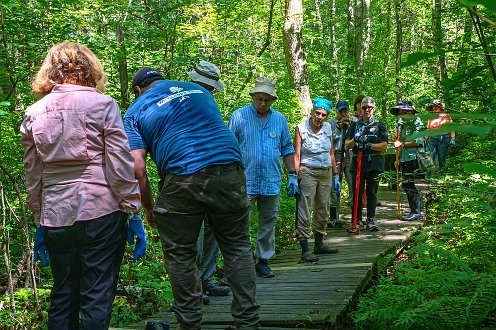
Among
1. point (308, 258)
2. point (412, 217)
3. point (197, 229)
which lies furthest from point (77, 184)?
point (412, 217)

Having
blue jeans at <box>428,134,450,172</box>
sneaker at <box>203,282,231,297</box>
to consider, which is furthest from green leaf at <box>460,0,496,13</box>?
blue jeans at <box>428,134,450,172</box>

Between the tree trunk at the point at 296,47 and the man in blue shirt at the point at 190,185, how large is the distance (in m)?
8.16

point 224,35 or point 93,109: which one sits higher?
point 224,35

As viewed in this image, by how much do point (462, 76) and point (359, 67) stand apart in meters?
18.2

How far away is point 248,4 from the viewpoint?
13.5 metres

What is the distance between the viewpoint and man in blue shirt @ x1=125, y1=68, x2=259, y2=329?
11.9ft

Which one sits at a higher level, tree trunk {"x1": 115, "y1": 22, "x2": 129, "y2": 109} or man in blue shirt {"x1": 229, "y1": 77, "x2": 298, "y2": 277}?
tree trunk {"x1": 115, "y1": 22, "x2": 129, "y2": 109}

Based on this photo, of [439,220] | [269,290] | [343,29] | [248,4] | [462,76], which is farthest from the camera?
[343,29]

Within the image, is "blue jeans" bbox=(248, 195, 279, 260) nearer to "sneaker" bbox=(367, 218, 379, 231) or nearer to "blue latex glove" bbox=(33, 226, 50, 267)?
"blue latex glove" bbox=(33, 226, 50, 267)

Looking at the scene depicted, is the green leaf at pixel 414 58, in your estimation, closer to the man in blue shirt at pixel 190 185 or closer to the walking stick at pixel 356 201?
the man in blue shirt at pixel 190 185

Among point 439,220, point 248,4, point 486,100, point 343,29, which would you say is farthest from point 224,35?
point 343,29

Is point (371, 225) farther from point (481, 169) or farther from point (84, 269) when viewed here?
point (481, 169)

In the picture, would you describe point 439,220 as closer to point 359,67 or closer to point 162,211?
point 162,211

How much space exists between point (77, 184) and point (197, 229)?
0.91 m
